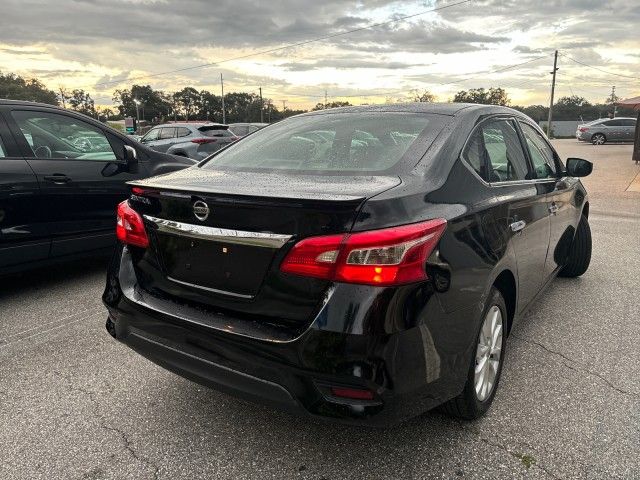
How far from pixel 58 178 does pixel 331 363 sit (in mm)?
3611

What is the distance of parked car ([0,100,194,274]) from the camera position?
13.7ft

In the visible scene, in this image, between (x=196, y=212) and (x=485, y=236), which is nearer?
(x=196, y=212)

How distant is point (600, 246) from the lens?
6340 millimetres

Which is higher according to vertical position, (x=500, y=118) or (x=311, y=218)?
(x=500, y=118)

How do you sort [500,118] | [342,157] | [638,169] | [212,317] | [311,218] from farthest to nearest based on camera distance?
[638,169] → [500,118] → [342,157] → [212,317] → [311,218]

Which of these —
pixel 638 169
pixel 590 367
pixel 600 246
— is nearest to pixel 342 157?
pixel 590 367

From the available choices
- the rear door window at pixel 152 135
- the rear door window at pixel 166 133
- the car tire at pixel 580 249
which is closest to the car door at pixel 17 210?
the car tire at pixel 580 249

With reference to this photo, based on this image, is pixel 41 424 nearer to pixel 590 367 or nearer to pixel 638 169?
pixel 590 367

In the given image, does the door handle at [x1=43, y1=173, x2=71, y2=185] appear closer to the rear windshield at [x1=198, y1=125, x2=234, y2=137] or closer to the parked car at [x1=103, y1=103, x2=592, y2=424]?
the parked car at [x1=103, y1=103, x2=592, y2=424]

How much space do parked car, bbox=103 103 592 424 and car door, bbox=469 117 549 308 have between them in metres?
0.02

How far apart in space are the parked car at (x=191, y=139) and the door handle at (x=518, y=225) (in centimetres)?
1250

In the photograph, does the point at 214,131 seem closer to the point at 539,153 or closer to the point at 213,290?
the point at 539,153

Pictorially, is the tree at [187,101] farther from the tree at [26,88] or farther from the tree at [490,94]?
the tree at [490,94]

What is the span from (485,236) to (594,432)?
110cm
